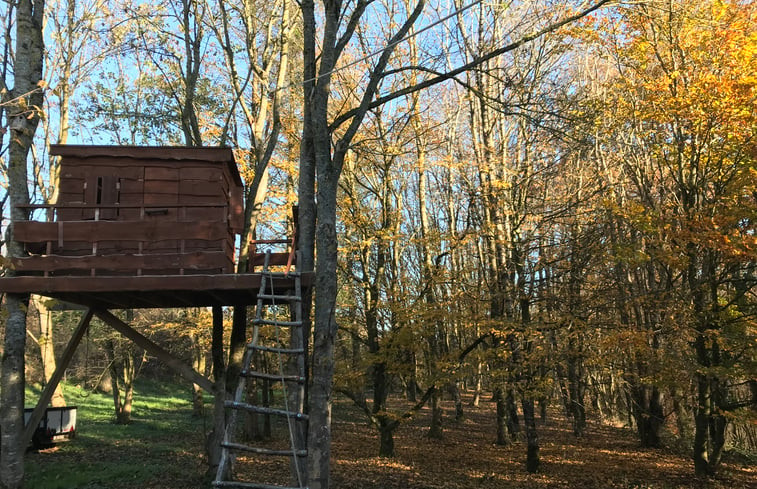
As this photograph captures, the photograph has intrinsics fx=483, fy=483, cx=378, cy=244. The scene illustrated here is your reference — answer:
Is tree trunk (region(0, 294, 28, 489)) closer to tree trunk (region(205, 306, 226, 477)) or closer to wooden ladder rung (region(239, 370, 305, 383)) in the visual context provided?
tree trunk (region(205, 306, 226, 477))

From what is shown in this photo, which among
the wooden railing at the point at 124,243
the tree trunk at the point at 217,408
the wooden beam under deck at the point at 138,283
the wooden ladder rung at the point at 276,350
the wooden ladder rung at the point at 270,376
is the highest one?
the wooden railing at the point at 124,243

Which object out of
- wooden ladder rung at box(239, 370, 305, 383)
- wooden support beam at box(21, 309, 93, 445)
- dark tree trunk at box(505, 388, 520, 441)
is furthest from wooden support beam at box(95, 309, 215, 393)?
dark tree trunk at box(505, 388, 520, 441)

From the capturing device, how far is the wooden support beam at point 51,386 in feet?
27.2

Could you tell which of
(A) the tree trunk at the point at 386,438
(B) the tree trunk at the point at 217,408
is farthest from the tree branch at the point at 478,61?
(A) the tree trunk at the point at 386,438

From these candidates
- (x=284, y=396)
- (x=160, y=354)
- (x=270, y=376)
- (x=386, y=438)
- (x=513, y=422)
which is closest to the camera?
(x=270, y=376)

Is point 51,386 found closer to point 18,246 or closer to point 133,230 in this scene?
point 18,246

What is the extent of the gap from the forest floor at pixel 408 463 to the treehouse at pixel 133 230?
198 inches

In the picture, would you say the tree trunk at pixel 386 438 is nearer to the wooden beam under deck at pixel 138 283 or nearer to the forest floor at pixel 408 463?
the forest floor at pixel 408 463

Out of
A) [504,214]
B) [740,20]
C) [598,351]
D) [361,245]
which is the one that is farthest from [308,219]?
[740,20]

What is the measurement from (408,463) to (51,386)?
9.83m

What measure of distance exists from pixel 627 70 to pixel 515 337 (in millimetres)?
10114

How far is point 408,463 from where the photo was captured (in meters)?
14.6

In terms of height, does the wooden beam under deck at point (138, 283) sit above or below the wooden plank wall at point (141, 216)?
below

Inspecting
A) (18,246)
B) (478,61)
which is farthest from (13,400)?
(478,61)
